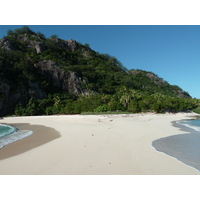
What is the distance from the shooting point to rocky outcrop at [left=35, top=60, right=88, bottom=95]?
66.1 m

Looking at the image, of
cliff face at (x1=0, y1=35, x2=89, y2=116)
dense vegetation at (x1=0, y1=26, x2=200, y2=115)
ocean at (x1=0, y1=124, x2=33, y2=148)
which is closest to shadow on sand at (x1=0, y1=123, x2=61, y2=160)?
ocean at (x1=0, y1=124, x2=33, y2=148)

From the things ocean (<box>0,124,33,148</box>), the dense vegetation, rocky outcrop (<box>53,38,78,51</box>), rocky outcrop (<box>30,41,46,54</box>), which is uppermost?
rocky outcrop (<box>53,38,78,51</box>)

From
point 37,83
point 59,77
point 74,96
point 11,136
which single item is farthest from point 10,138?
point 59,77

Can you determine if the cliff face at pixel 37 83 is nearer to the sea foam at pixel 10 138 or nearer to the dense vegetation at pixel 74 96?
the dense vegetation at pixel 74 96

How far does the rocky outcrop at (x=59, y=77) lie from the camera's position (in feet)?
217

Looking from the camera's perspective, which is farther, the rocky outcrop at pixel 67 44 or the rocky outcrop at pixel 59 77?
the rocky outcrop at pixel 67 44

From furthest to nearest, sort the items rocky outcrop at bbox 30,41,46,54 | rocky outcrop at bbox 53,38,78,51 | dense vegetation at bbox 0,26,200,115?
rocky outcrop at bbox 53,38,78,51, rocky outcrop at bbox 30,41,46,54, dense vegetation at bbox 0,26,200,115

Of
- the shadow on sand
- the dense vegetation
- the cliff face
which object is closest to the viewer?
the shadow on sand

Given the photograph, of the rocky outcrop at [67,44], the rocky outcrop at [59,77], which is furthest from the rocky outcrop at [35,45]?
the rocky outcrop at [59,77]

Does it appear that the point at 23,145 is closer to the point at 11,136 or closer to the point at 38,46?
the point at 11,136

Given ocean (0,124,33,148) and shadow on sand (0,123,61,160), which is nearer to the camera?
shadow on sand (0,123,61,160)

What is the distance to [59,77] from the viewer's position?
67.4 m

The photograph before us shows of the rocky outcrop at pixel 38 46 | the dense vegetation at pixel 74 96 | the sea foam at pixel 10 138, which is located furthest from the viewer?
the rocky outcrop at pixel 38 46

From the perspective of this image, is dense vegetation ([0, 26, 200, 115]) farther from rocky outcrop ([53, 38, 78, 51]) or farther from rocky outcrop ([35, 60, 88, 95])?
rocky outcrop ([53, 38, 78, 51])
